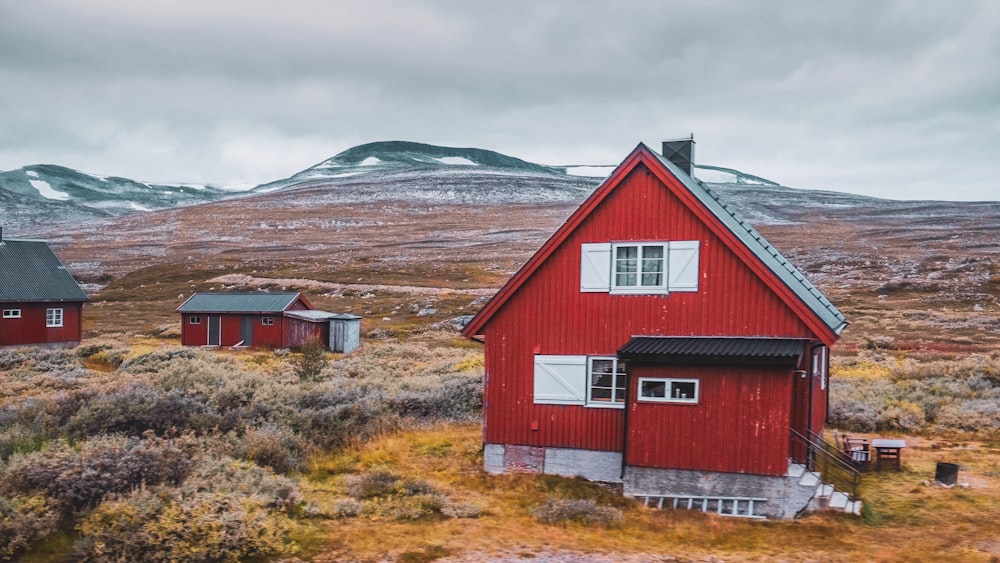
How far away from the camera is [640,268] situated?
62.5 feet

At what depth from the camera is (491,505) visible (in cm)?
1747

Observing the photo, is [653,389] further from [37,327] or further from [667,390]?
[37,327]

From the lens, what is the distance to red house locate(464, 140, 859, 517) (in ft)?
55.4

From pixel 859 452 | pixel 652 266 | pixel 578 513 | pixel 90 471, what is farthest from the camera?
pixel 859 452

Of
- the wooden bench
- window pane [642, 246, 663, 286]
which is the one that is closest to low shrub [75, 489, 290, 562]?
window pane [642, 246, 663, 286]

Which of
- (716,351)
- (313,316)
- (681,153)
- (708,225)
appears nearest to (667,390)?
(716,351)

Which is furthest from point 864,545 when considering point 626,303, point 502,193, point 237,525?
point 502,193

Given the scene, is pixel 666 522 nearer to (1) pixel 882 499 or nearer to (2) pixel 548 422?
(2) pixel 548 422

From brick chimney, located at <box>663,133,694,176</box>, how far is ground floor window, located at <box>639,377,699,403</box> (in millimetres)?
7843

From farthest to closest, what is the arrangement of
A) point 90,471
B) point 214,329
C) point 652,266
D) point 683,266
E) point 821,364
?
point 214,329 → point 821,364 → point 652,266 → point 683,266 → point 90,471

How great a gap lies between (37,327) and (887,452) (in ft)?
159

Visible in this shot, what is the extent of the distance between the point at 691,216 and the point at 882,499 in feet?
25.3

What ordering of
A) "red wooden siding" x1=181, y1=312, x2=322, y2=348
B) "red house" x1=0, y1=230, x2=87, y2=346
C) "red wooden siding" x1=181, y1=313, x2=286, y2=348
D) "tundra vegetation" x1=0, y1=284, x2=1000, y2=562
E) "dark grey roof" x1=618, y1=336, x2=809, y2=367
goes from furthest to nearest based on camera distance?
"red wooden siding" x1=181, y1=313, x2=286, y2=348 < "red wooden siding" x1=181, y1=312, x2=322, y2=348 < "red house" x1=0, y1=230, x2=87, y2=346 < "dark grey roof" x1=618, y1=336, x2=809, y2=367 < "tundra vegetation" x1=0, y1=284, x2=1000, y2=562

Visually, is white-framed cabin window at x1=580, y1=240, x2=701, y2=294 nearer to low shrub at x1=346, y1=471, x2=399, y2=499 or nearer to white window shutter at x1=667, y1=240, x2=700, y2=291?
white window shutter at x1=667, y1=240, x2=700, y2=291
